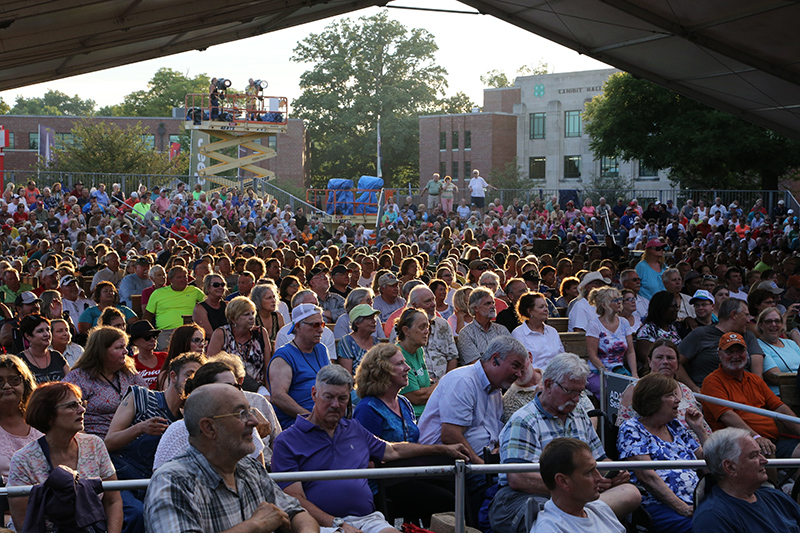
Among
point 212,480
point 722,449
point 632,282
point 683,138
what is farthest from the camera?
point 683,138

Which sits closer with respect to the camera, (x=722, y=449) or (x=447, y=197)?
(x=722, y=449)

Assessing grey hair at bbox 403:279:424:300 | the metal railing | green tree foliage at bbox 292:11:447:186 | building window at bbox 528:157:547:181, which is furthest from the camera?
green tree foliage at bbox 292:11:447:186

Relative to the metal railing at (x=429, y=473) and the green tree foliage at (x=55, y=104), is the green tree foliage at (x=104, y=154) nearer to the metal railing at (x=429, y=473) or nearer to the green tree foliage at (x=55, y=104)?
the metal railing at (x=429, y=473)

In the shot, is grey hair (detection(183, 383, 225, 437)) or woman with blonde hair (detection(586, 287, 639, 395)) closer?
grey hair (detection(183, 383, 225, 437))

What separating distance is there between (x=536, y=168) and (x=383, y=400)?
63801 mm

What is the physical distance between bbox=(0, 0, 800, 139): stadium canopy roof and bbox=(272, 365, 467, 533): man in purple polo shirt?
8.89m

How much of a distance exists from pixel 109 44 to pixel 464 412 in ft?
40.3

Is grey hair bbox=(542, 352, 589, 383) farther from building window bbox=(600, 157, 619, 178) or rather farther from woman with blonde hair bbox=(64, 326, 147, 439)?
building window bbox=(600, 157, 619, 178)

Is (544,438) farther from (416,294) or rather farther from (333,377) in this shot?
(416,294)

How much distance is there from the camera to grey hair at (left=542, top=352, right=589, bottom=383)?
5.19 m

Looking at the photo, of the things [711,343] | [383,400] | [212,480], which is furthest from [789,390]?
[212,480]

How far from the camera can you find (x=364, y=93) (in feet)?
253

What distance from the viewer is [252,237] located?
2619cm

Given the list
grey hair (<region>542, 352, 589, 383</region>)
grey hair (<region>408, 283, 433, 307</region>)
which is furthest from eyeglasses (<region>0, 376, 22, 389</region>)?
grey hair (<region>408, 283, 433, 307</region>)
